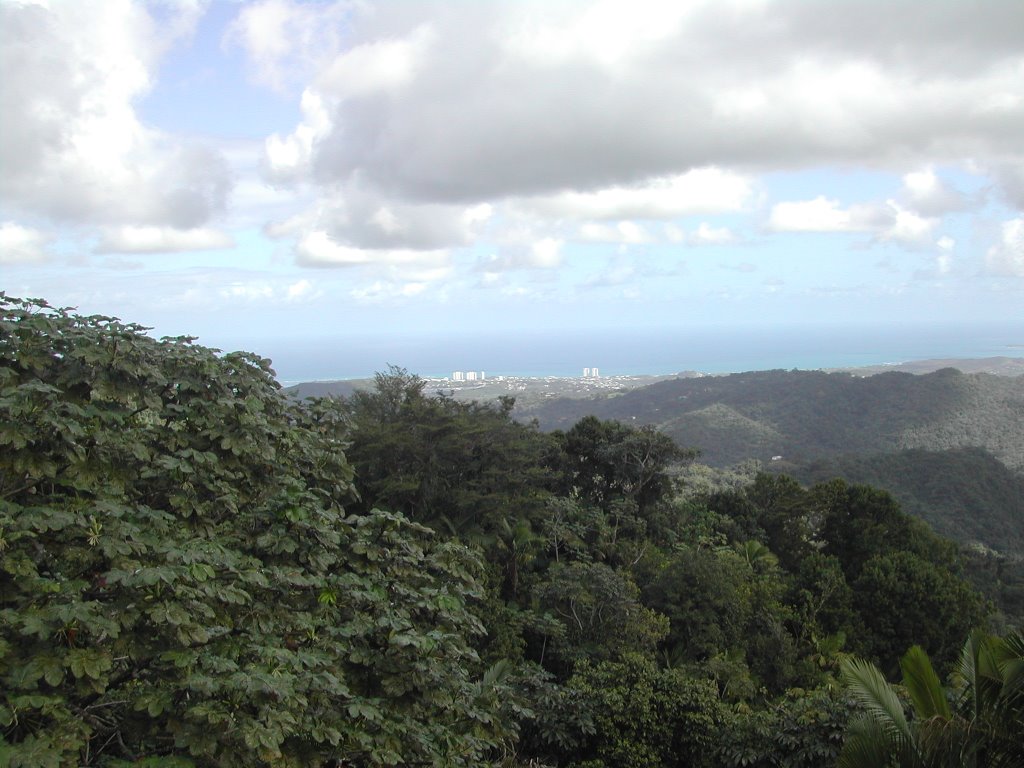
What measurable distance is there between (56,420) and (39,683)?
1129 mm

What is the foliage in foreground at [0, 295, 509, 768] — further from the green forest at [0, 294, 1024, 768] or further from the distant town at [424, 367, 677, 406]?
the distant town at [424, 367, 677, 406]

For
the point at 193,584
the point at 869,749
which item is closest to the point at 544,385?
the point at 869,749

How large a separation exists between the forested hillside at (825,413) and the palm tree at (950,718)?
45.8 m

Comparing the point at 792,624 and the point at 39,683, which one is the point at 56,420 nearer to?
the point at 39,683

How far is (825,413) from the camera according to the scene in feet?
210

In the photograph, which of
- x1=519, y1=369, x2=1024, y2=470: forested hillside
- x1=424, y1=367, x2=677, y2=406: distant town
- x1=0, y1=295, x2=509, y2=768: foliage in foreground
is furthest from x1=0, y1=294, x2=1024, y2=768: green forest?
x1=424, y1=367, x2=677, y2=406: distant town

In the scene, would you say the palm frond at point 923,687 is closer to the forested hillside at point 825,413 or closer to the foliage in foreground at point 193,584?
the foliage in foreground at point 193,584

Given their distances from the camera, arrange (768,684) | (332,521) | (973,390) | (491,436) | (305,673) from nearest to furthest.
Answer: (305,673)
(332,521)
(768,684)
(491,436)
(973,390)

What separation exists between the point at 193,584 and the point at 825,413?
2638 inches

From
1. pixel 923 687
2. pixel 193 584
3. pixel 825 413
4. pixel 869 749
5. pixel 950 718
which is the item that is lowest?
pixel 825 413

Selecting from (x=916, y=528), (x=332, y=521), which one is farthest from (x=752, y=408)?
(x=332, y=521)

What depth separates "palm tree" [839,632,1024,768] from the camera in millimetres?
5066

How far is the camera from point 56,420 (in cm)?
338

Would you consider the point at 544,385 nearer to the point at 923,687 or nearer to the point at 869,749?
the point at 923,687
